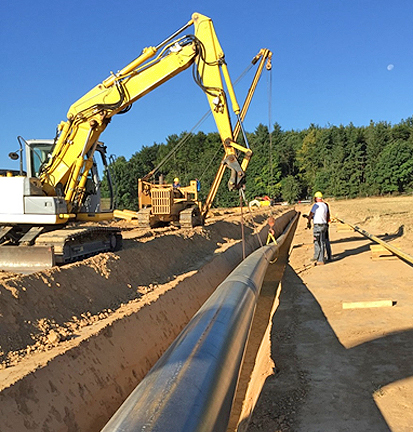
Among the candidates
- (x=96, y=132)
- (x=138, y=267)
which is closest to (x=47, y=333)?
(x=138, y=267)

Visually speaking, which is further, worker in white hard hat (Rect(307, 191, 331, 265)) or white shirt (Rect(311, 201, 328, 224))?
white shirt (Rect(311, 201, 328, 224))

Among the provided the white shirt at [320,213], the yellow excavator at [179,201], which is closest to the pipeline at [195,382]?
the white shirt at [320,213]

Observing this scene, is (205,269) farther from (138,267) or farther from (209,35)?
(209,35)

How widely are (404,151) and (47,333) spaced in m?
70.2

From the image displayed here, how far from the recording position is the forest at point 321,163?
66.0 m

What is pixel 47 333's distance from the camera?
470 cm

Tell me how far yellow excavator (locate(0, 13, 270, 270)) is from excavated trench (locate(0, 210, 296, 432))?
3.60ft

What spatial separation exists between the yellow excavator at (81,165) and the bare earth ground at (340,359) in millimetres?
3568

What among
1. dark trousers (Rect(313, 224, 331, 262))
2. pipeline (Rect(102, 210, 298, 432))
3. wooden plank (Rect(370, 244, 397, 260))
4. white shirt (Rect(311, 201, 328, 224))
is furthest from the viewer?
white shirt (Rect(311, 201, 328, 224))

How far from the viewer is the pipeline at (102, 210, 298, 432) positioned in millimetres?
2205

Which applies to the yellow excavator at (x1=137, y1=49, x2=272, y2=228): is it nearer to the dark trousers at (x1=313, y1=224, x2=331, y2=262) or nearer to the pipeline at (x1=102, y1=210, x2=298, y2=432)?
the dark trousers at (x1=313, y1=224, x2=331, y2=262)

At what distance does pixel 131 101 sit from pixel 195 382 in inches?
313

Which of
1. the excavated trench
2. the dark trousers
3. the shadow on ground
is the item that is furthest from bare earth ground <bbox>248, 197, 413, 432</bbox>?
the dark trousers

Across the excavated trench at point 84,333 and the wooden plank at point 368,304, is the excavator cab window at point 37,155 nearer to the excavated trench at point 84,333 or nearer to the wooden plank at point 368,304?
the excavated trench at point 84,333
